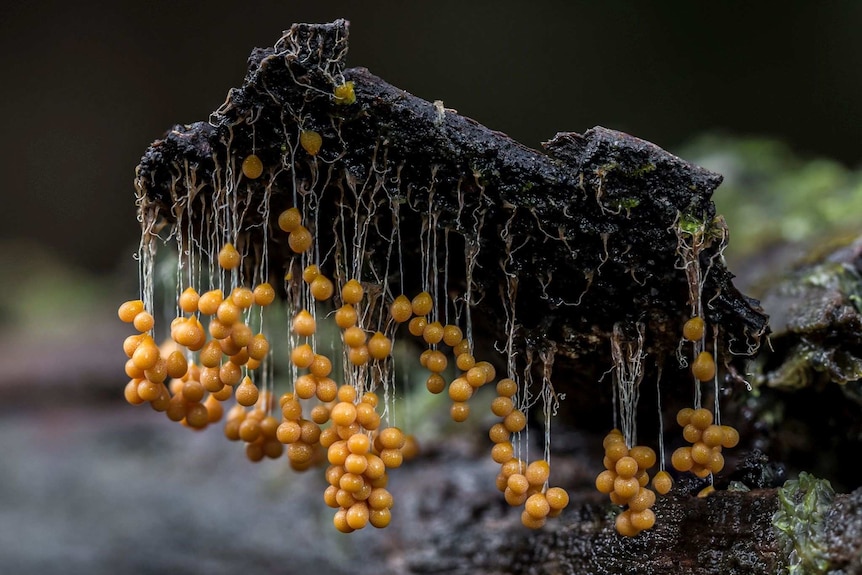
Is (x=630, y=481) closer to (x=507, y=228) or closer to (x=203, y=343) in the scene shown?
(x=507, y=228)

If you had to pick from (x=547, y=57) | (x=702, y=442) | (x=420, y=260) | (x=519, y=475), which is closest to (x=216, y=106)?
(x=547, y=57)

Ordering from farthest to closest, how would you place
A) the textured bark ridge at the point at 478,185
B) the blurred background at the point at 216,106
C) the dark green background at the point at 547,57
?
the dark green background at the point at 547,57, the blurred background at the point at 216,106, the textured bark ridge at the point at 478,185

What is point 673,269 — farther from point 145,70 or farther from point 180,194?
point 145,70

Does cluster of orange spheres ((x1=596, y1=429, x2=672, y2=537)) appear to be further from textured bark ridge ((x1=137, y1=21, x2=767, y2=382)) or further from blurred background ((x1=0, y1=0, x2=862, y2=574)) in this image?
blurred background ((x1=0, y1=0, x2=862, y2=574))

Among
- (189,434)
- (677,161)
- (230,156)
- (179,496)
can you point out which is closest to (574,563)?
(677,161)

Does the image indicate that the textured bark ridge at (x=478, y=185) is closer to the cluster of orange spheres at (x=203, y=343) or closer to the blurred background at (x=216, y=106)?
the cluster of orange spheres at (x=203, y=343)

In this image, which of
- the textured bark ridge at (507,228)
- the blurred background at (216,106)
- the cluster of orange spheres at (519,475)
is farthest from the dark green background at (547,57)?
the cluster of orange spheres at (519,475)
